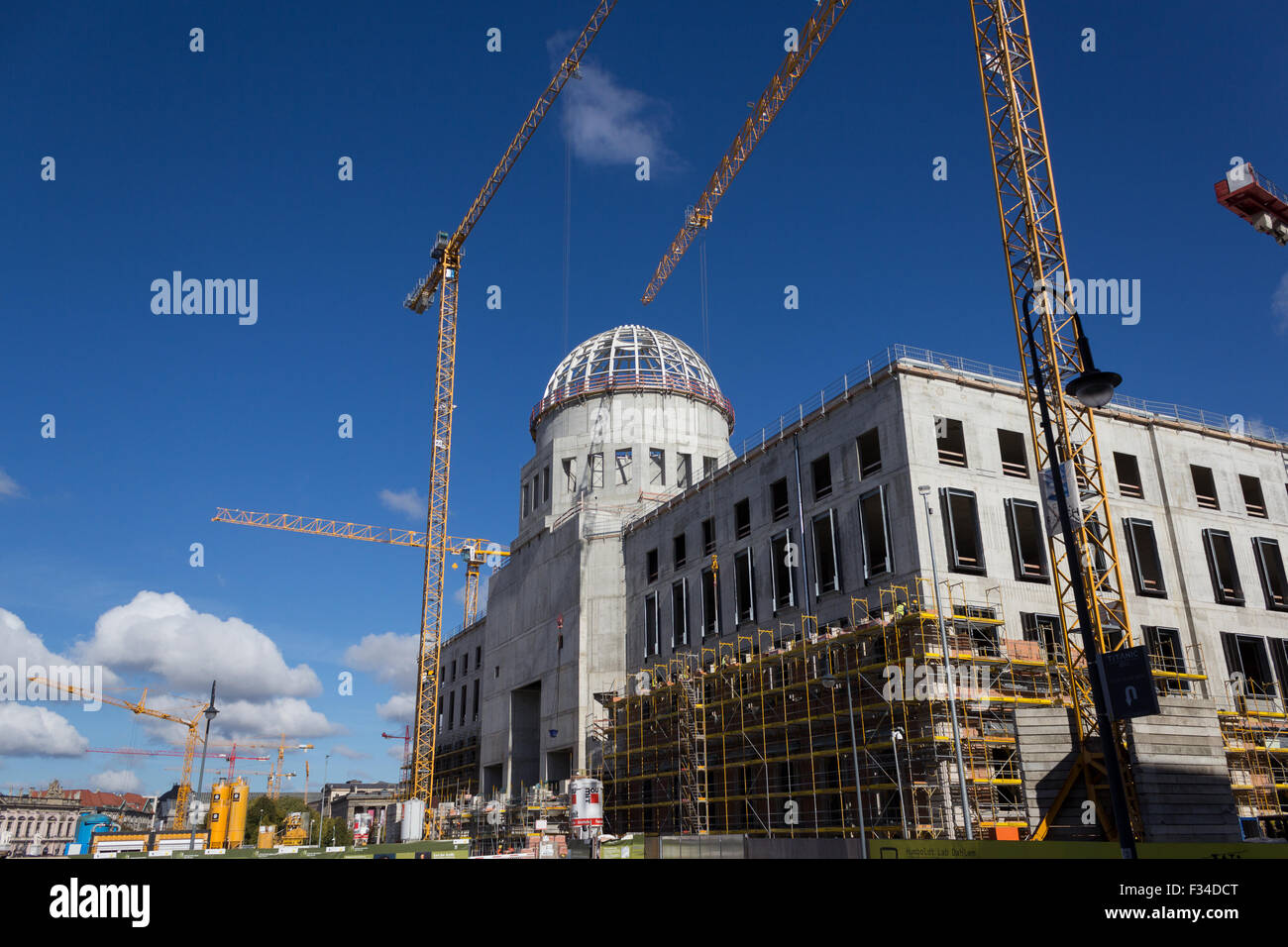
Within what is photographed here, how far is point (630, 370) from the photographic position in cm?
7075

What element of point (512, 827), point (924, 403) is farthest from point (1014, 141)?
point (512, 827)

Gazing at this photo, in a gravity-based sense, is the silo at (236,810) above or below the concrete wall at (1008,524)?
below

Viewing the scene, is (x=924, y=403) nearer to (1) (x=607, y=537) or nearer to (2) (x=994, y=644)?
(2) (x=994, y=644)

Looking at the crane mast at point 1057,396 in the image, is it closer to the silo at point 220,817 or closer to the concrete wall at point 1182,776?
the concrete wall at point 1182,776

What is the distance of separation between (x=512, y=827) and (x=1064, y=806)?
107 feet

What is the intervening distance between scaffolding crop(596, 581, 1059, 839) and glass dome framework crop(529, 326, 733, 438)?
27.4 meters

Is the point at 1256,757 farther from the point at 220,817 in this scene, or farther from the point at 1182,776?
the point at 220,817

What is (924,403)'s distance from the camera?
39.6m

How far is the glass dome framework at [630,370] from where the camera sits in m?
69.9

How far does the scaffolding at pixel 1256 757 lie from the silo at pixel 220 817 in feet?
178

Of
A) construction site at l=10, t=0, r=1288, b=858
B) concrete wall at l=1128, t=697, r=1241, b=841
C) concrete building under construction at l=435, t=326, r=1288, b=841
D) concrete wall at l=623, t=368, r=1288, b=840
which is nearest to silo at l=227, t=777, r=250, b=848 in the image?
construction site at l=10, t=0, r=1288, b=858

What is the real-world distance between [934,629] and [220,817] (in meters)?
48.1

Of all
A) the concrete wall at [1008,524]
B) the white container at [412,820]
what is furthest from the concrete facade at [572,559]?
the concrete wall at [1008,524]

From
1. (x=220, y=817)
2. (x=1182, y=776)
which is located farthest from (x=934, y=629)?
(x=220, y=817)
